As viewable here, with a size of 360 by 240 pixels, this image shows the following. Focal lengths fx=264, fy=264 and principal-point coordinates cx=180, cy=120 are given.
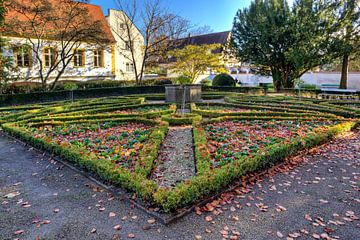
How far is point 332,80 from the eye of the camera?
81.1ft

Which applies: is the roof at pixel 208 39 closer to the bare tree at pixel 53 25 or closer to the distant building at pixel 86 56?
the distant building at pixel 86 56

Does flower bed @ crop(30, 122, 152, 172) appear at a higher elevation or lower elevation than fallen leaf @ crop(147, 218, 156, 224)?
higher

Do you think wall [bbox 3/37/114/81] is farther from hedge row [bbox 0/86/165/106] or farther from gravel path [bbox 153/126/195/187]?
gravel path [bbox 153/126/195/187]

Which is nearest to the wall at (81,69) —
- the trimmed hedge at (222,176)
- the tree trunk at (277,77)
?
the tree trunk at (277,77)

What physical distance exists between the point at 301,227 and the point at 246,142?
2816 mm

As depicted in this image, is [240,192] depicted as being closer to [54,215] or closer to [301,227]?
[301,227]

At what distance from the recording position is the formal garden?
362 centimetres

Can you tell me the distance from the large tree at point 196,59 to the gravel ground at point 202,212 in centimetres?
1689

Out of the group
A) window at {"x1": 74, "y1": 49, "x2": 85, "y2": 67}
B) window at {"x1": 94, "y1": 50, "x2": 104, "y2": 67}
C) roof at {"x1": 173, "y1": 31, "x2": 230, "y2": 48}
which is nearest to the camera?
window at {"x1": 74, "y1": 49, "x2": 85, "y2": 67}

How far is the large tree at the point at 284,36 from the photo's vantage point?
16891 millimetres

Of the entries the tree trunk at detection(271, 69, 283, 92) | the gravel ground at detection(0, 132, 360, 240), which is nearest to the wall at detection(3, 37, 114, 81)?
the tree trunk at detection(271, 69, 283, 92)

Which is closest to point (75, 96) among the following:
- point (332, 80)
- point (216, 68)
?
point (216, 68)

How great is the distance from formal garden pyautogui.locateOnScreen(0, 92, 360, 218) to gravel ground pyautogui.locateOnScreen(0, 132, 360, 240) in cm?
25

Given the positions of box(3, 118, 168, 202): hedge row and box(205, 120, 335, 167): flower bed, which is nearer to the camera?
box(3, 118, 168, 202): hedge row
